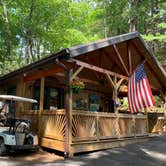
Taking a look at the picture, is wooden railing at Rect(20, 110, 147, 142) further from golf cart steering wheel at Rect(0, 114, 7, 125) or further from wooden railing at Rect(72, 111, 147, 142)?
golf cart steering wheel at Rect(0, 114, 7, 125)

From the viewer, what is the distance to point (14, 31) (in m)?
21.8

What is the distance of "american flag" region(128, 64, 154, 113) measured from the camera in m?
9.85

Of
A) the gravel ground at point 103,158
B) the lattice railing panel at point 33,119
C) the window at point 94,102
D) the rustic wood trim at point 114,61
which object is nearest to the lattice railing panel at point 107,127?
the gravel ground at point 103,158

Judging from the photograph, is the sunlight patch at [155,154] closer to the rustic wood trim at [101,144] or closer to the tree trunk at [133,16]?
the rustic wood trim at [101,144]

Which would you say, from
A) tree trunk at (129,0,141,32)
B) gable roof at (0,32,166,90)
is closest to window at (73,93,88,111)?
gable roof at (0,32,166,90)

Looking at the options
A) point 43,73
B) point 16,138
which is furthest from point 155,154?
point 43,73

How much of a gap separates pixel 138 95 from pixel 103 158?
10.6ft

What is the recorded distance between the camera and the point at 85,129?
28.7ft

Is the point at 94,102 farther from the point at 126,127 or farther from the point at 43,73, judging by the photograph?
the point at 43,73

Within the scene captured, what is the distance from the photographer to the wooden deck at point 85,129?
845 centimetres

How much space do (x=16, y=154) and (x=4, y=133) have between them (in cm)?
104

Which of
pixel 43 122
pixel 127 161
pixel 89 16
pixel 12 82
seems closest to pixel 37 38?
pixel 89 16

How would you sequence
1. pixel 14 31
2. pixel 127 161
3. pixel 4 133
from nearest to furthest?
pixel 127 161 → pixel 4 133 → pixel 14 31

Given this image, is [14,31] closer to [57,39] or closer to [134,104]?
[57,39]
